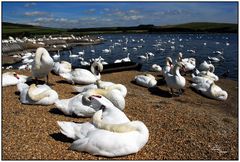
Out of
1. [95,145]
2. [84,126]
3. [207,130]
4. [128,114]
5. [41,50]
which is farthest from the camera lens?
[41,50]

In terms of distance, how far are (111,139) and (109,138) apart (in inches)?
1.8

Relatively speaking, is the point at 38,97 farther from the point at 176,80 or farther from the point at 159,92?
the point at 159,92

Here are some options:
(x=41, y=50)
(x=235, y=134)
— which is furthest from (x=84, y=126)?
(x=41, y=50)

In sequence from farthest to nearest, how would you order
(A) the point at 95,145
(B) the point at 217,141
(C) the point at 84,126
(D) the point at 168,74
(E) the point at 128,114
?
1. (D) the point at 168,74
2. (E) the point at 128,114
3. (B) the point at 217,141
4. (C) the point at 84,126
5. (A) the point at 95,145

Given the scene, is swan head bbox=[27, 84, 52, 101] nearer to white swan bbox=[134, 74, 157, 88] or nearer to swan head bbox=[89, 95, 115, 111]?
swan head bbox=[89, 95, 115, 111]

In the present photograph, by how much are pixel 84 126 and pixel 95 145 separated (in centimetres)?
71

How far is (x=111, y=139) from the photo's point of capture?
6723 millimetres

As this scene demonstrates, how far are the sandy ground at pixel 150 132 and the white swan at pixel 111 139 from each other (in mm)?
205

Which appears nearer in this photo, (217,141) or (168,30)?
(217,141)

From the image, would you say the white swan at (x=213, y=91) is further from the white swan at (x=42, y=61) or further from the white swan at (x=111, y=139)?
the white swan at (x=111, y=139)

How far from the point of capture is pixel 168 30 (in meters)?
135

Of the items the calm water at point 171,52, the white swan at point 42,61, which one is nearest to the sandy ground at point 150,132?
the white swan at point 42,61

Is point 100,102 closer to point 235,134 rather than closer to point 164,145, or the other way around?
point 164,145

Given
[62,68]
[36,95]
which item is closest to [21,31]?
[62,68]
